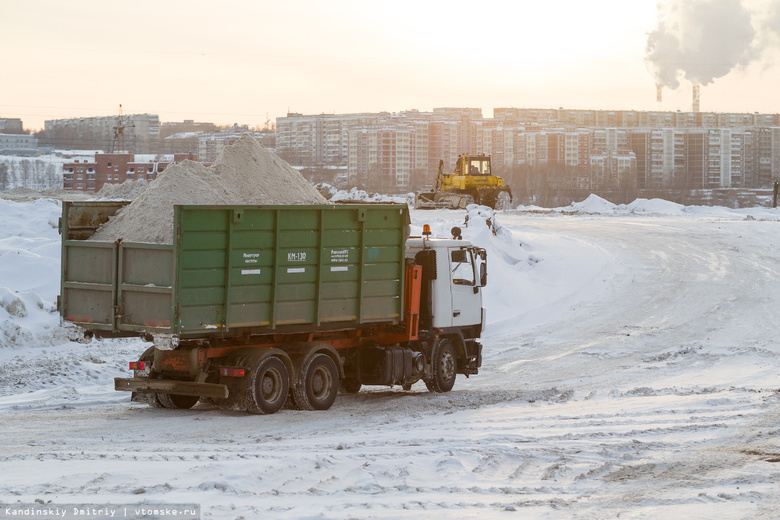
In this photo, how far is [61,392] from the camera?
1397 centimetres

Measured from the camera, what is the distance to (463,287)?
15.3m

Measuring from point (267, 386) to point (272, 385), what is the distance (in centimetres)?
10

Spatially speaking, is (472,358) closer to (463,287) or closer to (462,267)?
(463,287)

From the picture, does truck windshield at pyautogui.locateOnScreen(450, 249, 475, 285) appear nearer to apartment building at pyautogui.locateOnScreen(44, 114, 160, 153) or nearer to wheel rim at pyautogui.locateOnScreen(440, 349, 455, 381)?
wheel rim at pyautogui.locateOnScreen(440, 349, 455, 381)

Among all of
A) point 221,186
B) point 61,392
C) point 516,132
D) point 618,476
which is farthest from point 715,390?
point 516,132

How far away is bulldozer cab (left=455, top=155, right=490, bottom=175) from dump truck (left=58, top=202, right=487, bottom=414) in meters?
42.8

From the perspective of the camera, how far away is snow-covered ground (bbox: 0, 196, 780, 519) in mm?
7957


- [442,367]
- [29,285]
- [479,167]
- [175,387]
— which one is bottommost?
[442,367]

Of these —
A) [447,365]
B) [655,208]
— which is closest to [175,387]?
[447,365]

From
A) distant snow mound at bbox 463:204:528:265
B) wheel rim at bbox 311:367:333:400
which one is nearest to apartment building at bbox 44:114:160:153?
distant snow mound at bbox 463:204:528:265

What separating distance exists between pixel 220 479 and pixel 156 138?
174 meters

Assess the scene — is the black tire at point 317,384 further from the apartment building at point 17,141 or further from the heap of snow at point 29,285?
the apartment building at point 17,141

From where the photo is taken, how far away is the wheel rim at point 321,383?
513 inches

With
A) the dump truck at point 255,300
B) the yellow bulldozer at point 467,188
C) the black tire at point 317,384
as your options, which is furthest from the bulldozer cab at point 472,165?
the black tire at point 317,384
